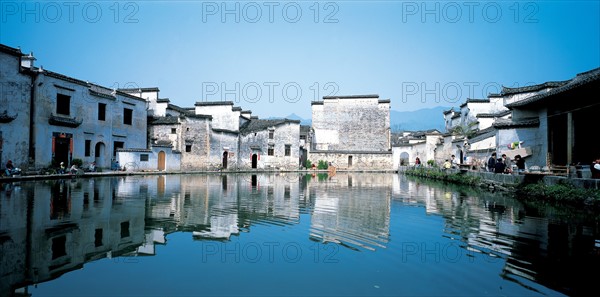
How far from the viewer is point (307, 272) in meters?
5.04

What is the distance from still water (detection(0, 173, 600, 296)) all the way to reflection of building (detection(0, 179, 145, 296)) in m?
0.02

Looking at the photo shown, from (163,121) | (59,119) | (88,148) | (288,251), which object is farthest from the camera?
(163,121)

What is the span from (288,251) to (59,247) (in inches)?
131

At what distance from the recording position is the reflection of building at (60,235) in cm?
Answer: 481

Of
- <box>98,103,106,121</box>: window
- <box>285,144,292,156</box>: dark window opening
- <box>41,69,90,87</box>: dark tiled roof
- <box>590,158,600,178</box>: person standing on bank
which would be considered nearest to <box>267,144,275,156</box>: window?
<box>285,144,292,156</box>: dark window opening

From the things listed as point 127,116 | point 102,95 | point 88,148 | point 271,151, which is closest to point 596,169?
point 88,148

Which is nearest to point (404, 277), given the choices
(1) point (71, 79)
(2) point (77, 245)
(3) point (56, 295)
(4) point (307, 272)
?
(4) point (307, 272)

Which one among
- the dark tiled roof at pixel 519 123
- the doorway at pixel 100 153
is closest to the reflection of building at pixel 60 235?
the dark tiled roof at pixel 519 123

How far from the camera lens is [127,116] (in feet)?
102

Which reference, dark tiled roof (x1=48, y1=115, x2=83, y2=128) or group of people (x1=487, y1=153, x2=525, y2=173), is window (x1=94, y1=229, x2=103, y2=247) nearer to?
group of people (x1=487, y1=153, x2=525, y2=173)

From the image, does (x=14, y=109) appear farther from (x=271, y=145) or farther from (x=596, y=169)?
(x=596, y=169)

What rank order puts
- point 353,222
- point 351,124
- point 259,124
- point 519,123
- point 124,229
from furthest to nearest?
point 351,124 < point 259,124 < point 519,123 < point 353,222 < point 124,229

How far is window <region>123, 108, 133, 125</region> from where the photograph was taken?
30.7 m

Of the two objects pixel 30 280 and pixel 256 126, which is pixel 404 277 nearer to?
pixel 30 280
